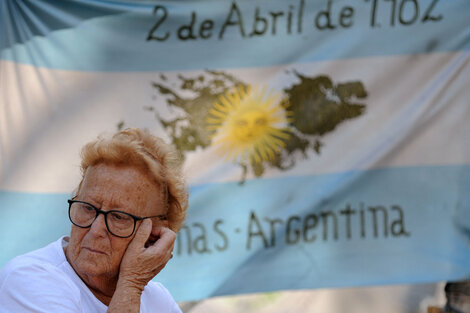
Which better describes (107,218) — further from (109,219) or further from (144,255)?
(144,255)

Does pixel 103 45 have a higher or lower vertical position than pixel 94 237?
higher

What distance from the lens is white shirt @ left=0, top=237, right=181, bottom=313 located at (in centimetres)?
175

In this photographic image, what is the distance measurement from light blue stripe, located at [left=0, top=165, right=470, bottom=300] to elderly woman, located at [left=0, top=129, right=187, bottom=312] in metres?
1.12

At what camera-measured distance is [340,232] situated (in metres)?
3.21

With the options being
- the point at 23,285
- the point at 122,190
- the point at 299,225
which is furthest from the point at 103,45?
the point at 23,285

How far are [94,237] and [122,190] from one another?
0.16 m

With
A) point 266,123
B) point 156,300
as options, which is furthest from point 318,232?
point 156,300

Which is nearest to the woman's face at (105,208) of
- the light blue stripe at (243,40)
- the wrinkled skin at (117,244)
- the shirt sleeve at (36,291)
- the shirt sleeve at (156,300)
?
the wrinkled skin at (117,244)

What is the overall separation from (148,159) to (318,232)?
1386 mm

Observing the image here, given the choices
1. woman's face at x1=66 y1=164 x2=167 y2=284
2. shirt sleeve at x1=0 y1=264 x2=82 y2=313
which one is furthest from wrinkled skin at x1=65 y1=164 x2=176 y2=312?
→ shirt sleeve at x1=0 y1=264 x2=82 y2=313

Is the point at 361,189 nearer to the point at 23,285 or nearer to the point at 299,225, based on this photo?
the point at 299,225

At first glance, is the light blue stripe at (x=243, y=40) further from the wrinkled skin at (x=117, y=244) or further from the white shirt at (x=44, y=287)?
the white shirt at (x=44, y=287)

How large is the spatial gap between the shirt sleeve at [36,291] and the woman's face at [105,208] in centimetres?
10

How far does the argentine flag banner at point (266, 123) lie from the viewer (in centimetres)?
318
